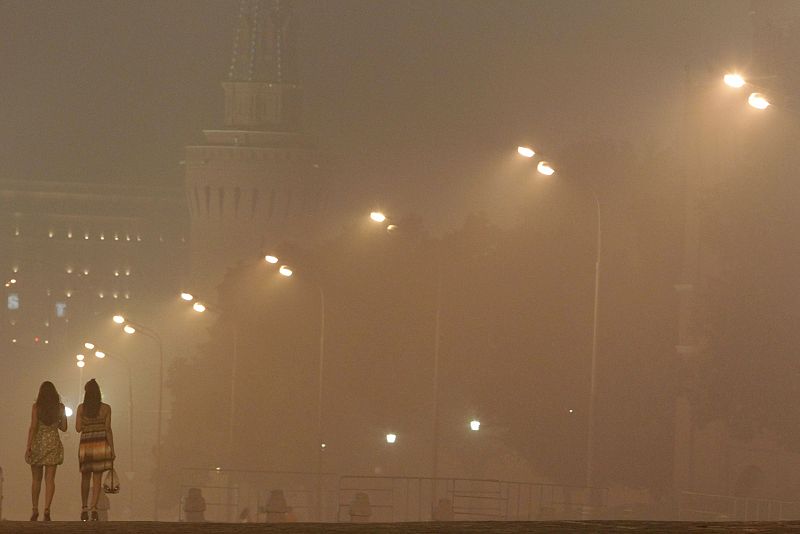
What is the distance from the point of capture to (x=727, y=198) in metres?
41.4

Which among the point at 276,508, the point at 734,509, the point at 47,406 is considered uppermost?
the point at 47,406

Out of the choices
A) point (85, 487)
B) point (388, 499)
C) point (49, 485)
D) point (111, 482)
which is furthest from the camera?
point (388, 499)

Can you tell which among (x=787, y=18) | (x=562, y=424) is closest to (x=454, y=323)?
(x=562, y=424)

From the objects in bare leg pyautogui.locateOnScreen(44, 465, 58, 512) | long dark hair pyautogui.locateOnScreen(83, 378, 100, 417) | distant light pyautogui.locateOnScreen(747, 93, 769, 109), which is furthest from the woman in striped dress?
distant light pyautogui.locateOnScreen(747, 93, 769, 109)

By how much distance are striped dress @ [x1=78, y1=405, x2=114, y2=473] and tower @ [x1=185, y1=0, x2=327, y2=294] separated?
4469 inches

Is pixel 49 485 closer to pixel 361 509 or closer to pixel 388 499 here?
pixel 361 509

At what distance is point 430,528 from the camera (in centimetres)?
1748

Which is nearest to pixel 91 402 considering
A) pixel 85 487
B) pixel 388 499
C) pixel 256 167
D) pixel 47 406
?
pixel 47 406

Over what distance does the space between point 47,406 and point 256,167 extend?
127572 millimetres

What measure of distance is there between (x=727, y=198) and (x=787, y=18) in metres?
17.0

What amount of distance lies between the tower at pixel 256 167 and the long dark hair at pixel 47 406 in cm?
11340

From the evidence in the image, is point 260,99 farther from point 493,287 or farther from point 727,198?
point 727,198

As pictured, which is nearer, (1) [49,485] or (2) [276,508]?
(1) [49,485]

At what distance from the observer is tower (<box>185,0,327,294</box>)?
470ft
